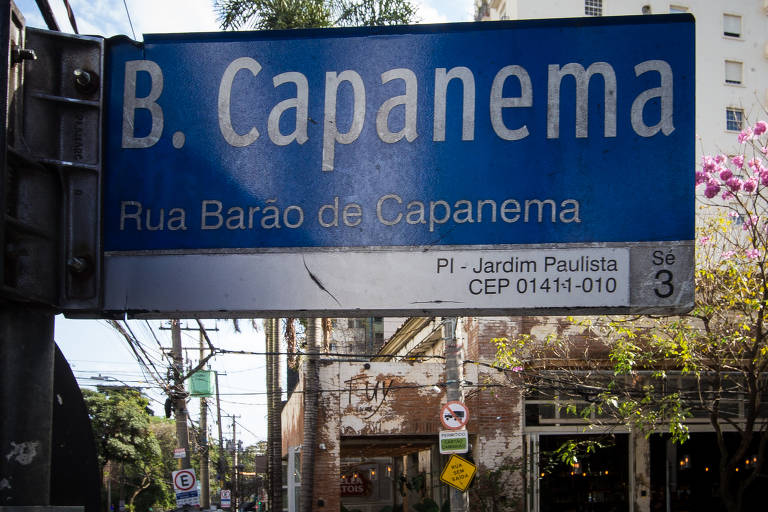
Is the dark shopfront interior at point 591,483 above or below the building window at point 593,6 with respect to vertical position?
below

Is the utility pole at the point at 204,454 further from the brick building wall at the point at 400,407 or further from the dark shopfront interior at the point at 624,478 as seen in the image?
the dark shopfront interior at the point at 624,478

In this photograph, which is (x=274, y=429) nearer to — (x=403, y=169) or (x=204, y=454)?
(x=204, y=454)

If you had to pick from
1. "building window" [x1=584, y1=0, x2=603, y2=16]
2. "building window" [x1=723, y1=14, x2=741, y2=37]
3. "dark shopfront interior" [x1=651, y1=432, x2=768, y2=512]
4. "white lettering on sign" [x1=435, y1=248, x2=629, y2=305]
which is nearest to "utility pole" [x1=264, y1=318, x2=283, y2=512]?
"dark shopfront interior" [x1=651, y1=432, x2=768, y2=512]

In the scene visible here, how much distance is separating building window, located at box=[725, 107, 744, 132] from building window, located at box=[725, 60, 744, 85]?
6.54 ft

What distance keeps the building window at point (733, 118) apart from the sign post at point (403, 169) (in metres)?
48.8

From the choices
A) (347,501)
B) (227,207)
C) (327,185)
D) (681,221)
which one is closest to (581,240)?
(681,221)

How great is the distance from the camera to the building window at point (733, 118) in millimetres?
48562

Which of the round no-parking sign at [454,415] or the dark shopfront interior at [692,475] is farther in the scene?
the dark shopfront interior at [692,475]

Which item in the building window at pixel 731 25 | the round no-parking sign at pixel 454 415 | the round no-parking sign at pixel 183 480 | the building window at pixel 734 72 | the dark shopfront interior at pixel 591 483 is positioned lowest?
the round no-parking sign at pixel 183 480

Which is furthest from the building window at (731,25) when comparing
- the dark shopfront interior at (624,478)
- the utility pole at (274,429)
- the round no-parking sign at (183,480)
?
the round no-parking sign at (183,480)

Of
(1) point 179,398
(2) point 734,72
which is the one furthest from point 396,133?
(2) point 734,72

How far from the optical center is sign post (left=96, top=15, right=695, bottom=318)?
3432 mm

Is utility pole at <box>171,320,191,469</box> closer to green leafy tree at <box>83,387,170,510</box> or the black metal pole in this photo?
green leafy tree at <box>83,387,170,510</box>

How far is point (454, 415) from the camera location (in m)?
16.7
